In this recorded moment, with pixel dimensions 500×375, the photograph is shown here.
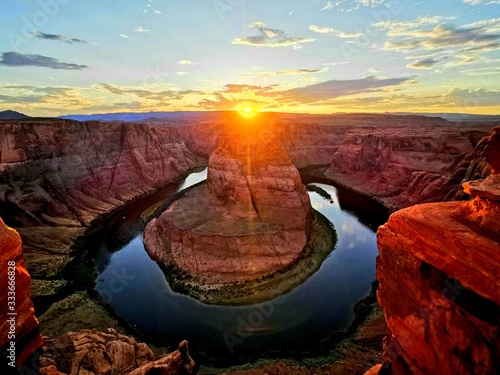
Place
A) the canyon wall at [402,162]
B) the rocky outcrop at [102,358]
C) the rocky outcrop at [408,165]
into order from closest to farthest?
the rocky outcrop at [102,358] → the canyon wall at [402,162] → the rocky outcrop at [408,165]

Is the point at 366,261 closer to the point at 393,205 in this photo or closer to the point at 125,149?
the point at 393,205

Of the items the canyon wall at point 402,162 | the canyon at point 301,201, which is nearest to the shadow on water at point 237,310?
the canyon at point 301,201

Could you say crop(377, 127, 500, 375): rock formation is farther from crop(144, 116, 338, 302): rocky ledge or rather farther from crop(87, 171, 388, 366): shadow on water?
crop(144, 116, 338, 302): rocky ledge

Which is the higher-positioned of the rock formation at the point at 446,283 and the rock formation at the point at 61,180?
the rock formation at the point at 446,283

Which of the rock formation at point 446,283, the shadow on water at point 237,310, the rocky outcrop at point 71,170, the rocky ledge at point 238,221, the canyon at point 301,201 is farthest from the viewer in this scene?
the rocky outcrop at point 71,170

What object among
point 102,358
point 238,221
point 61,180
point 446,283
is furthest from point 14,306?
point 61,180

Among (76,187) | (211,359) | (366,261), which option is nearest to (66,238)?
(76,187)

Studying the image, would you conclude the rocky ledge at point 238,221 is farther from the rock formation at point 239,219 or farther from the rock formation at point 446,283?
the rock formation at point 446,283

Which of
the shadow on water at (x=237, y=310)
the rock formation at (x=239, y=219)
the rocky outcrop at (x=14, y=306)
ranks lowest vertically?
the shadow on water at (x=237, y=310)
